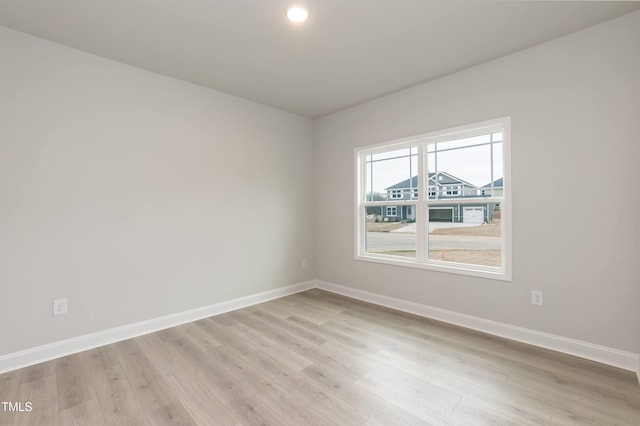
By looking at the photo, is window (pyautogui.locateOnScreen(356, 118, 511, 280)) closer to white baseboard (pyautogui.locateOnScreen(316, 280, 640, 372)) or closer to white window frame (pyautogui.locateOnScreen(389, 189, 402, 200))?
white window frame (pyautogui.locateOnScreen(389, 189, 402, 200))

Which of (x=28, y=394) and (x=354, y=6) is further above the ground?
(x=354, y=6)

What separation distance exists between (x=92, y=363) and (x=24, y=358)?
1.74 feet

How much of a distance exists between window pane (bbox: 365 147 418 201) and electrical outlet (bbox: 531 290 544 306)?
1.57 m

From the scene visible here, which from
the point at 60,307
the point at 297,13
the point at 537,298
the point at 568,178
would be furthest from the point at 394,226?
the point at 60,307

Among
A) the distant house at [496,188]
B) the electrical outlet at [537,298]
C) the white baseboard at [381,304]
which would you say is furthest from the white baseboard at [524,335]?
the distant house at [496,188]

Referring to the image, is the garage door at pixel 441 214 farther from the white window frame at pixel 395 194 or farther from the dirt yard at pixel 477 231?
the white window frame at pixel 395 194

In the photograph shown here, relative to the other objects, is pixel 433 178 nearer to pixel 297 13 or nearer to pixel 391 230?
pixel 391 230

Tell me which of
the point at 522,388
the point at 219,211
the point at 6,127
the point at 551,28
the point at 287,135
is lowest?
the point at 522,388

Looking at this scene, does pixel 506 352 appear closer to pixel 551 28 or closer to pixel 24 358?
pixel 551 28

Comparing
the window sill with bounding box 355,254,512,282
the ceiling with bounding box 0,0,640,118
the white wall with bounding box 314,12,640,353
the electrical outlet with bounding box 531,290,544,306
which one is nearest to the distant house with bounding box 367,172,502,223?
the white wall with bounding box 314,12,640,353

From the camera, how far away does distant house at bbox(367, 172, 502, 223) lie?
120 inches

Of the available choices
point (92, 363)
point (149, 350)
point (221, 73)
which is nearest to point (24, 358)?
point (92, 363)

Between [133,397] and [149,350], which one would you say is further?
[149,350]

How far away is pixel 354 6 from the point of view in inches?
83.0
